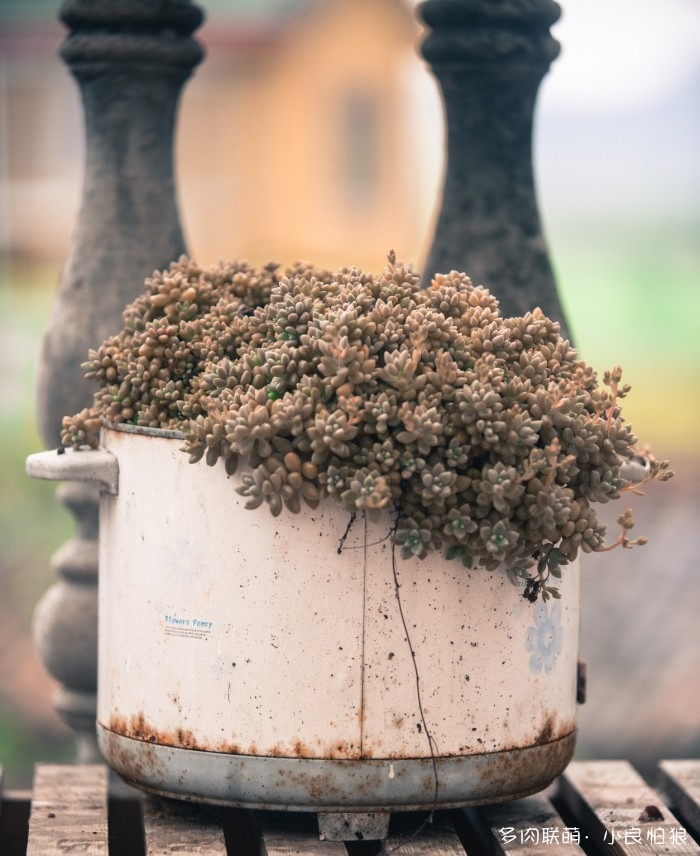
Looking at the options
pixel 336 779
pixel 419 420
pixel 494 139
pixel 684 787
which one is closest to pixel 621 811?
pixel 684 787

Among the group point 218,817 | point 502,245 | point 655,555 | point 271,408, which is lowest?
point 655,555

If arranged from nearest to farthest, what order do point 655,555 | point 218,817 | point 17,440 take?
point 218,817
point 655,555
point 17,440

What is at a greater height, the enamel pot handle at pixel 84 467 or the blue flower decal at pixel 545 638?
the enamel pot handle at pixel 84 467

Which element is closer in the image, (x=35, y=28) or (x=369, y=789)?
(x=369, y=789)

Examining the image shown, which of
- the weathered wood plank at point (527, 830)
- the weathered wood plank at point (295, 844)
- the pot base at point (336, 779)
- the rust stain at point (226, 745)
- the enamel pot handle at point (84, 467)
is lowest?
the weathered wood plank at point (527, 830)

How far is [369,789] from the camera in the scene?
2.22 m

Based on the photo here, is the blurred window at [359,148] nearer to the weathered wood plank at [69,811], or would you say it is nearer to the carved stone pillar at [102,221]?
the carved stone pillar at [102,221]

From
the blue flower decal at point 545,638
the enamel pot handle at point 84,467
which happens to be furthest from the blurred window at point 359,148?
the blue flower decal at point 545,638

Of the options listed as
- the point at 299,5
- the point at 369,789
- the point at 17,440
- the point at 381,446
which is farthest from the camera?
the point at 299,5

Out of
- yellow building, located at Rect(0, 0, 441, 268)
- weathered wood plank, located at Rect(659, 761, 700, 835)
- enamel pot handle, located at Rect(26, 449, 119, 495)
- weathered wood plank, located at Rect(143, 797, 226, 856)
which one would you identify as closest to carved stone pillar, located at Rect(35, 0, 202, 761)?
enamel pot handle, located at Rect(26, 449, 119, 495)

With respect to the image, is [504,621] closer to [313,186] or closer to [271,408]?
[271,408]

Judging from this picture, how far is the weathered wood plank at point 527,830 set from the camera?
234 centimetres

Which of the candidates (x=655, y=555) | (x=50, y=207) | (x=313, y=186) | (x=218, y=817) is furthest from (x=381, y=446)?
(x=50, y=207)

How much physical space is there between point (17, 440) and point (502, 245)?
21.6ft
